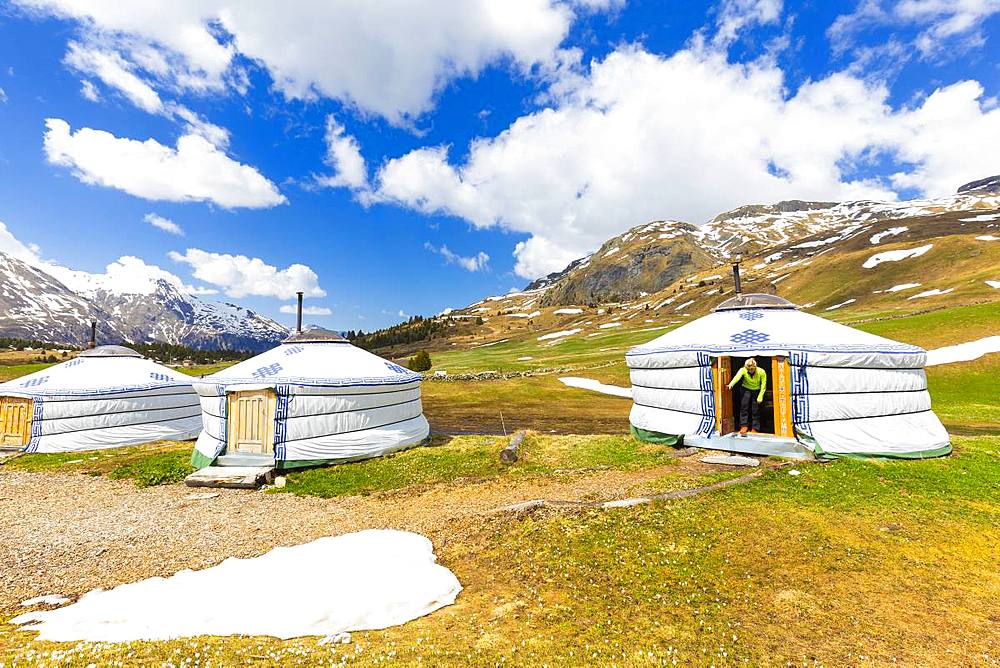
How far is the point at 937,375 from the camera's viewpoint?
21844 millimetres

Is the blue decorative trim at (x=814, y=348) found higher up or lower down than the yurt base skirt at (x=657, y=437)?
higher up

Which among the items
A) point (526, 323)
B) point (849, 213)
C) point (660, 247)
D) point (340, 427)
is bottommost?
point (340, 427)

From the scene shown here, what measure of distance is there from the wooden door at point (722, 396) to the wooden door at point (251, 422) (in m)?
11.0

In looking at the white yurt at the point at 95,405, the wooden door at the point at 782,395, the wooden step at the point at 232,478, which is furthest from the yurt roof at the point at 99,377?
the wooden door at the point at 782,395

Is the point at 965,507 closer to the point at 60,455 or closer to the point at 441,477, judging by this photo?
the point at 441,477

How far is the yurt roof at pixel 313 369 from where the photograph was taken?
1168cm

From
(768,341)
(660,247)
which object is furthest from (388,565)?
(660,247)

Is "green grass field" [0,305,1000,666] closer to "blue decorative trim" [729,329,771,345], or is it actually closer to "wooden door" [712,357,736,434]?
"wooden door" [712,357,736,434]

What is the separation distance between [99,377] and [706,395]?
18885 millimetres

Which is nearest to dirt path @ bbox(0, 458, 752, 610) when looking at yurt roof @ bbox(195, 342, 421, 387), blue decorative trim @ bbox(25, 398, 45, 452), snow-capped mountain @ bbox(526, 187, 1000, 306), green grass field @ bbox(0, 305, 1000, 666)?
green grass field @ bbox(0, 305, 1000, 666)

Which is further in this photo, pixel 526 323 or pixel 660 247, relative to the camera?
pixel 660 247

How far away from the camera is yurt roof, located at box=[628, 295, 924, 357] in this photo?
408 inches

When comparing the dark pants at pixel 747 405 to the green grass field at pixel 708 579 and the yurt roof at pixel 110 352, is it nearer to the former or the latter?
the green grass field at pixel 708 579

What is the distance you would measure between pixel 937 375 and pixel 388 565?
91.3 ft
